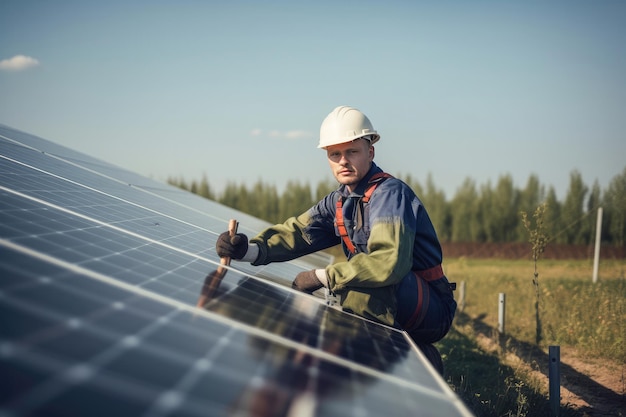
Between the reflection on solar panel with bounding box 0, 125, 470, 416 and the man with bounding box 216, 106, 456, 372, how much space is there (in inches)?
11.0

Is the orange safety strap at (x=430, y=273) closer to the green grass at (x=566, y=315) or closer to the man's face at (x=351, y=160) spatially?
the man's face at (x=351, y=160)

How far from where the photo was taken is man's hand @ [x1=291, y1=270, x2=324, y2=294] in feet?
13.1

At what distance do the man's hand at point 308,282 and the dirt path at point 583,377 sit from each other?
3856 millimetres

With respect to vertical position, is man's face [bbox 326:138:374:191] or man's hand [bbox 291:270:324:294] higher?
man's face [bbox 326:138:374:191]

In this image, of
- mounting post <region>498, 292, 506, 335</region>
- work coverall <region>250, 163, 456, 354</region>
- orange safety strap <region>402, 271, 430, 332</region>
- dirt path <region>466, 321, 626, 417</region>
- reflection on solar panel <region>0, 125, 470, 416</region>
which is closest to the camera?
reflection on solar panel <region>0, 125, 470, 416</region>

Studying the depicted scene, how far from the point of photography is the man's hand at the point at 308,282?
401 cm

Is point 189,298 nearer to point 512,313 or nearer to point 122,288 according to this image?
point 122,288

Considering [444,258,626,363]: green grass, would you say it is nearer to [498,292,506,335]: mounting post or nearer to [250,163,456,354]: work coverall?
[498,292,506,335]: mounting post

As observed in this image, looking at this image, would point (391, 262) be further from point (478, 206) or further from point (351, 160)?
point (478, 206)

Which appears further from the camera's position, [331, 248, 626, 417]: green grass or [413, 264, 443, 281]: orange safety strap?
[331, 248, 626, 417]: green grass

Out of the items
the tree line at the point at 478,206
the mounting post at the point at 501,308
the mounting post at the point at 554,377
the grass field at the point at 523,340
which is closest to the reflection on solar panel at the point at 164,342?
the mounting post at the point at 554,377

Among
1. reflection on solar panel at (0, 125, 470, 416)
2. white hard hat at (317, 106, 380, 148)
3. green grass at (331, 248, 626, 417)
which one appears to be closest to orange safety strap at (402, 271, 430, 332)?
reflection on solar panel at (0, 125, 470, 416)

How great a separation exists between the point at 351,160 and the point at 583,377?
20.1ft

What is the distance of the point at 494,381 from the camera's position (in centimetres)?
694
